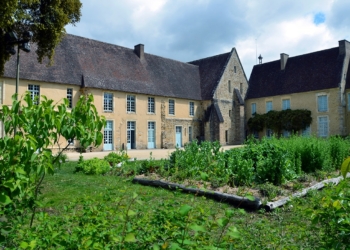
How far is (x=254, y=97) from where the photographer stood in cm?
3297

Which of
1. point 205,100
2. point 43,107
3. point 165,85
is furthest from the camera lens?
point 205,100

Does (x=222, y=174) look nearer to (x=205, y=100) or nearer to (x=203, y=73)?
(x=205, y=100)

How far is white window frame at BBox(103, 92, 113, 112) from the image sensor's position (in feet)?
76.6

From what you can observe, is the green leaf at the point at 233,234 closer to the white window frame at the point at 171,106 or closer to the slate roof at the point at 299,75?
the white window frame at the point at 171,106

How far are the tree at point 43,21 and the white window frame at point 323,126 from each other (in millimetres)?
24051

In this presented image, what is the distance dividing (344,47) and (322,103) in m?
5.24

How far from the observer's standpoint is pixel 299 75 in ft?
99.2

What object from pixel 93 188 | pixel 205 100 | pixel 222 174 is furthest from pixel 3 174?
pixel 205 100

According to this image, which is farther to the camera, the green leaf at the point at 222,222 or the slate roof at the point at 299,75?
the slate roof at the point at 299,75

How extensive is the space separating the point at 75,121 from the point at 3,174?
2.04 ft

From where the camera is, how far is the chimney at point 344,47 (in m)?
27.6

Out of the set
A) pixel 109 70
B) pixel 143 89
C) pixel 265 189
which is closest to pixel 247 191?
pixel 265 189

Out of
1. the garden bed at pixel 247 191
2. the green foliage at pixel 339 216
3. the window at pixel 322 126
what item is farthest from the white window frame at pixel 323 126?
the green foliage at pixel 339 216

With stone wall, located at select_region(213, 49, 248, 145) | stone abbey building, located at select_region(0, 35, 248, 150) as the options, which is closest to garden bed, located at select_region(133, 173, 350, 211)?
stone abbey building, located at select_region(0, 35, 248, 150)
